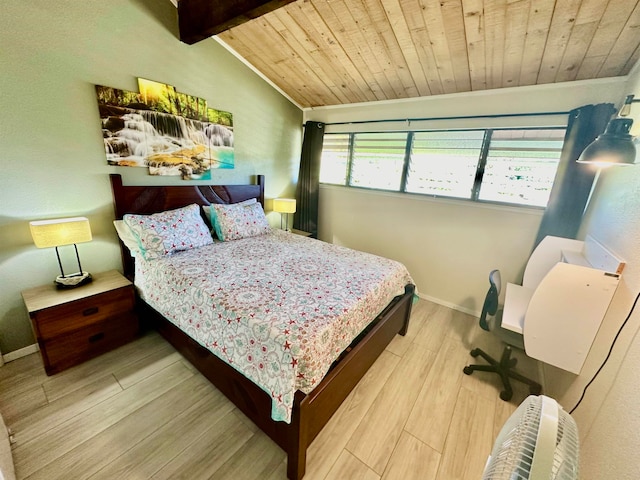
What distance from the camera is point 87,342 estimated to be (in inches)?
72.9

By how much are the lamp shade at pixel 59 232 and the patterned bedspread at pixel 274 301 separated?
0.43 metres

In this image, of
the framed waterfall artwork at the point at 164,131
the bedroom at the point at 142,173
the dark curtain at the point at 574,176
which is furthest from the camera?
the framed waterfall artwork at the point at 164,131

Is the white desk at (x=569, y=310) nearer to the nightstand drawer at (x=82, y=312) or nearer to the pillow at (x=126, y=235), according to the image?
the nightstand drawer at (x=82, y=312)

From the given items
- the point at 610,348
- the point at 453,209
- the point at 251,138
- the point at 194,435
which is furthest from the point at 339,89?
the point at 194,435

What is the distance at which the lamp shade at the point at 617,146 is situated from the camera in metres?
1.18

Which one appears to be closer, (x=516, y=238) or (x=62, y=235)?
(x=62, y=235)

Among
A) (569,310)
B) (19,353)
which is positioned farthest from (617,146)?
(19,353)

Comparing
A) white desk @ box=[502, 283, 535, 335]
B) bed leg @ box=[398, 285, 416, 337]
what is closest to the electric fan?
white desk @ box=[502, 283, 535, 335]

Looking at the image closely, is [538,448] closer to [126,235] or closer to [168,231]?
[168,231]

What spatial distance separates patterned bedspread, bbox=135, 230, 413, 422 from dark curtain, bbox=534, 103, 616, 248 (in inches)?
55.8

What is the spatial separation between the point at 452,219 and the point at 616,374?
1.94 meters

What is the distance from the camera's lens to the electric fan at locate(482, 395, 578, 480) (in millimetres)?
481

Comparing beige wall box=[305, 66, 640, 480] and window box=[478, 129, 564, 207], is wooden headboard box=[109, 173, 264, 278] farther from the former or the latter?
window box=[478, 129, 564, 207]

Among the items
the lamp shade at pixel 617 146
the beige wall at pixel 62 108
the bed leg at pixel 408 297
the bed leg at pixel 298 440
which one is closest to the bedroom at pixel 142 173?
the beige wall at pixel 62 108
